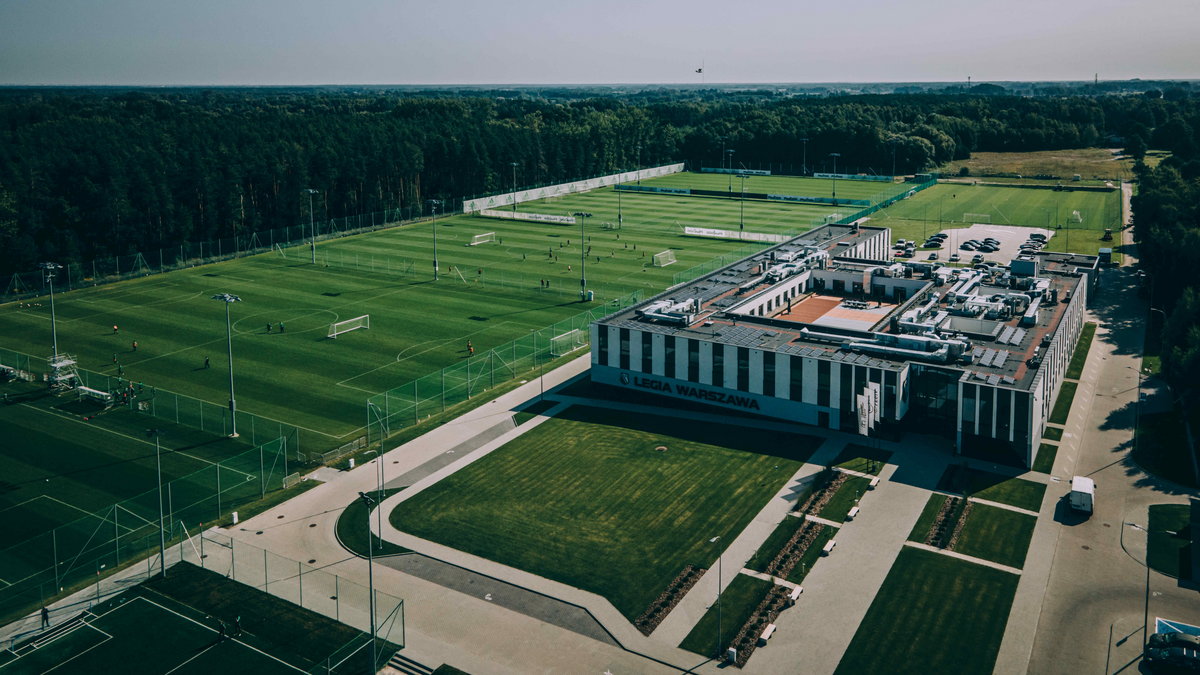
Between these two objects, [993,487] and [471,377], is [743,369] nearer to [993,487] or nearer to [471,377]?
[993,487]

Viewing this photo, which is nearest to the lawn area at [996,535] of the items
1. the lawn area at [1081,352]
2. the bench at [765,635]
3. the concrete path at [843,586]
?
the concrete path at [843,586]

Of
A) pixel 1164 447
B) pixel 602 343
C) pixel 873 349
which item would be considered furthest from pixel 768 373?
pixel 1164 447

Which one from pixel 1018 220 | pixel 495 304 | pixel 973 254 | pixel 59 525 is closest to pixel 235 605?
pixel 59 525

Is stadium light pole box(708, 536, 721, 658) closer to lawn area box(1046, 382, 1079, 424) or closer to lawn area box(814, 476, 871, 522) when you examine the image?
lawn area box(814, 476, 871, 522)

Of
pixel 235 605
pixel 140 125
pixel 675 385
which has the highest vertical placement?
pixel 140 125

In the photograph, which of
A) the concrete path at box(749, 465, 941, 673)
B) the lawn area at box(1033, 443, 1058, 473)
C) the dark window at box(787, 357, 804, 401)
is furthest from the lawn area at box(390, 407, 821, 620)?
the lawn area at box(1033, 443, 1058, 473)

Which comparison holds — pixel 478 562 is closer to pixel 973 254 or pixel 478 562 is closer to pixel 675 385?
pixel 675 385
